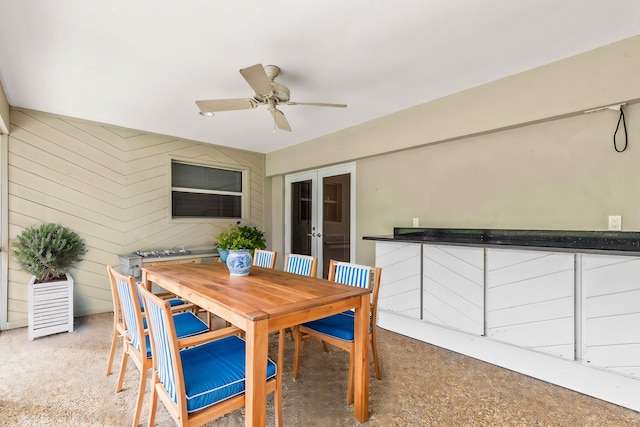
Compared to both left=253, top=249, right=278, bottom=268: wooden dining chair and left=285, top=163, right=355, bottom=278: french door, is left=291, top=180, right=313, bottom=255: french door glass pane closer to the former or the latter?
left=285, top=163, right=355, bottom=278: french door

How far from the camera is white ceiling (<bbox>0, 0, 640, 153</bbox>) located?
1765mm

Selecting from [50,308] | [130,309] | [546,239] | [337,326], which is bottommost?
[50,308]

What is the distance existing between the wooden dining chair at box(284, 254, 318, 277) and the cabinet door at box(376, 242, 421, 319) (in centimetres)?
85

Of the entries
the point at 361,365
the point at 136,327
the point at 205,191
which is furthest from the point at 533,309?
the point at 205,191

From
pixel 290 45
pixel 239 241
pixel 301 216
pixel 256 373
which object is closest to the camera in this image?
pixel 256 373

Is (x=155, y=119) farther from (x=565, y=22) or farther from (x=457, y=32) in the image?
(x=565, y=22)

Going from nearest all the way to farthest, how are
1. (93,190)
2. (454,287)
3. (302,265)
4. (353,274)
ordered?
(353,274) → (454,287) → (302,265) → (93,190)

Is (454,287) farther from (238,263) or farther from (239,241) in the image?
(239,241)

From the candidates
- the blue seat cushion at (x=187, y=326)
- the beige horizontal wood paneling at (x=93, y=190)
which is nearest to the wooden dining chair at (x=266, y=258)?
the blue seat cushion at (x=187, y=326)

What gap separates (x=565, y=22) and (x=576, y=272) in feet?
5.41

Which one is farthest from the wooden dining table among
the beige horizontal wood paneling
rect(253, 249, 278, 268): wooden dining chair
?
the beige horizontal wood paneling

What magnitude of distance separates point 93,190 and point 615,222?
530 cm

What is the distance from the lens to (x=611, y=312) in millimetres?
1985

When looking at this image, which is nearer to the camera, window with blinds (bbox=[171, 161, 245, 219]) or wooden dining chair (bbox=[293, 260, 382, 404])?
wooden dining chair (bbox=[293, 260, 382, 404])
